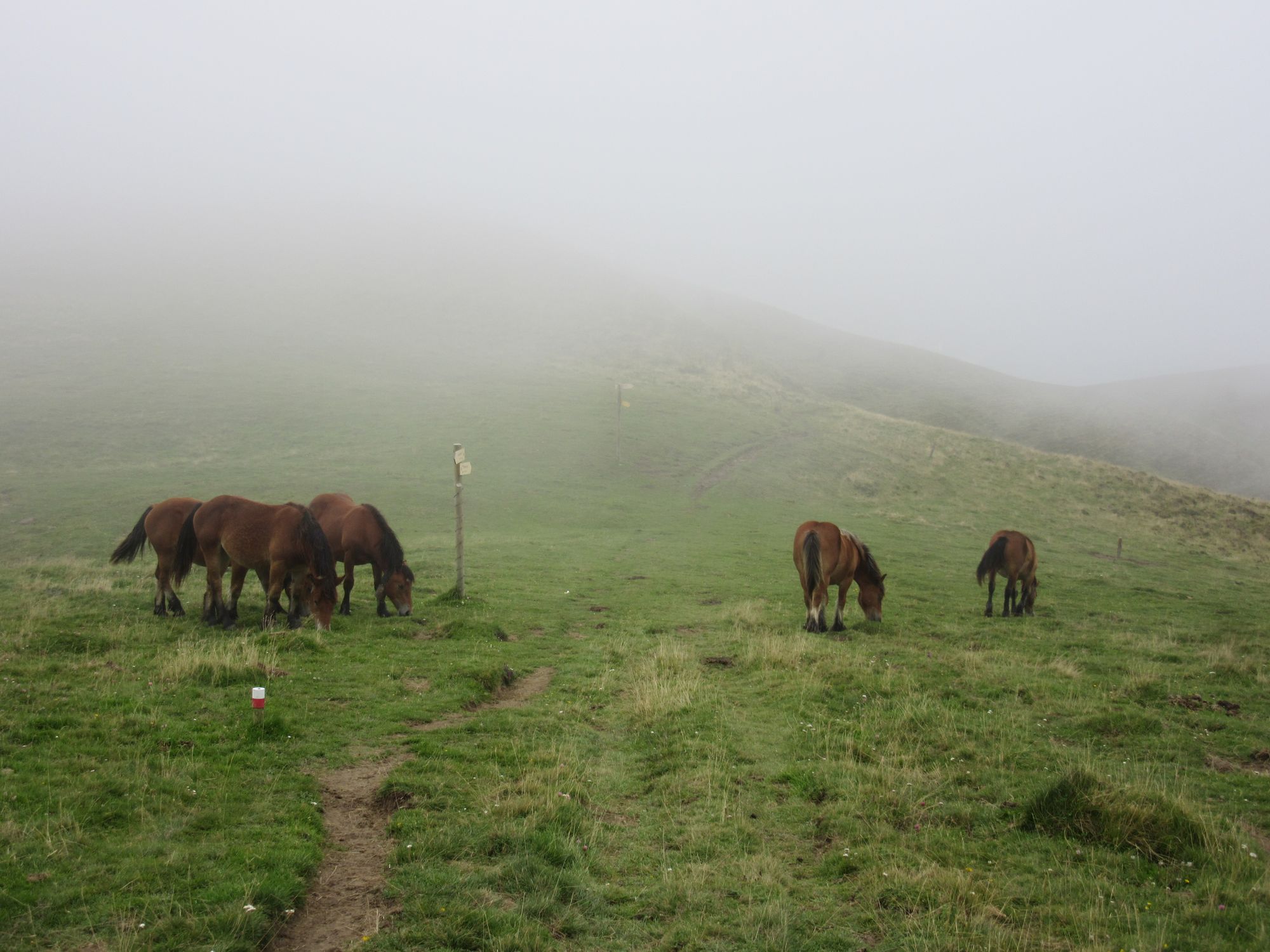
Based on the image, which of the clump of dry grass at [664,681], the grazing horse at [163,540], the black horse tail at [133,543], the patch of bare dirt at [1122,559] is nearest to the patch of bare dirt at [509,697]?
the clump of dry grass at [664,681]

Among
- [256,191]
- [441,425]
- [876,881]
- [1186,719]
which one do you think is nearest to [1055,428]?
[441,425]

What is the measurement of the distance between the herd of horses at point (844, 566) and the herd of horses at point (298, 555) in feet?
0.08

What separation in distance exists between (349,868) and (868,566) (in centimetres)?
1246

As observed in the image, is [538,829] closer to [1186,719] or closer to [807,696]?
[807,696]

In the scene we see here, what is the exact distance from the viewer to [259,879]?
16.6 feet

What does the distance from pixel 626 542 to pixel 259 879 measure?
76.0ft

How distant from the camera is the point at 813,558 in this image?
14406 millimetres

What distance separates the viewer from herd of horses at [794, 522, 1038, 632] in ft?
47.7

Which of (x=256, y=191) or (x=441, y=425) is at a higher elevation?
(x=256, y=191)

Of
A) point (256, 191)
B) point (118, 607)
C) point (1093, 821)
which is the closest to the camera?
point (1093, 821)

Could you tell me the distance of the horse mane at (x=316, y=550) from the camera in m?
12.2

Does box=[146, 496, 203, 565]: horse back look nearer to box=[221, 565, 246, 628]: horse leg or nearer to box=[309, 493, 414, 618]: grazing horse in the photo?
box=[221, 565, 246, 628]: horse leg

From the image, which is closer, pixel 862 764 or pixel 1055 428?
pixel 862 764

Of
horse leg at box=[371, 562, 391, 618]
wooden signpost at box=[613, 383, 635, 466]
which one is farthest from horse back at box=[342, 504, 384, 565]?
wooden signpost at box=[613, 383, 635, 466]
